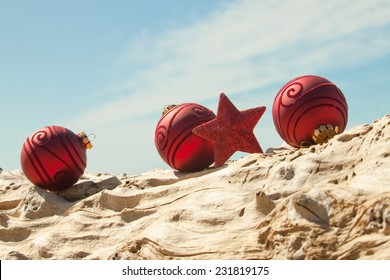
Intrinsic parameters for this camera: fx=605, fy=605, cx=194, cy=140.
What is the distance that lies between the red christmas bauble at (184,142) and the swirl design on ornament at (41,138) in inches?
77.3

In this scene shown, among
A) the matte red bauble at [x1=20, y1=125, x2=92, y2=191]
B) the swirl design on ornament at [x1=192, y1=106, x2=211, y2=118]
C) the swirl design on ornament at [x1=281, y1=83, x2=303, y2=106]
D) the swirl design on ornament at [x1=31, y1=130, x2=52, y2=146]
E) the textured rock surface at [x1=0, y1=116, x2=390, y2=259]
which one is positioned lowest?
the textured rock surface at [x1=0, y1=116, x2=390, y2=259]

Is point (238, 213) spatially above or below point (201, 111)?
below

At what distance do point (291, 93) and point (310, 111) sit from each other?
0.42 metres

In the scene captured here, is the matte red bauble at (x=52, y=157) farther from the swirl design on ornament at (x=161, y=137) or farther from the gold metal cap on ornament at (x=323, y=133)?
the gold metal cap on ornament at (x=323, y=133)

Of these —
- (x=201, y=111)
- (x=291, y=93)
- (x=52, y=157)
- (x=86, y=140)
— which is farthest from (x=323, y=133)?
(x=52, y=157)

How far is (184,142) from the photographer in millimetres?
9430

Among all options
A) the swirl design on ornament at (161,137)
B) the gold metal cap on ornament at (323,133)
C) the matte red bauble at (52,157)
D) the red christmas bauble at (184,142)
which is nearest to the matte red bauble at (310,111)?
the gold metal cap on ornament at (323,133)

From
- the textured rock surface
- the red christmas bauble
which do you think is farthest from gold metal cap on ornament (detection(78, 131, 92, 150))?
the red christmas bauble

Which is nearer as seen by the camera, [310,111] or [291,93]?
[310,111]

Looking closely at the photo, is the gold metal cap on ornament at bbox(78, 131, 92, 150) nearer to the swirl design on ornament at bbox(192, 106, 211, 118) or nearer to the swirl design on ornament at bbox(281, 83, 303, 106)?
the swirl design on ornament at bbox(192, 106, 211, 118)

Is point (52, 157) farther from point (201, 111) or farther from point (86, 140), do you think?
point (201, 111)

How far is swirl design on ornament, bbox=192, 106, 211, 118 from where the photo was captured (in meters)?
9.65

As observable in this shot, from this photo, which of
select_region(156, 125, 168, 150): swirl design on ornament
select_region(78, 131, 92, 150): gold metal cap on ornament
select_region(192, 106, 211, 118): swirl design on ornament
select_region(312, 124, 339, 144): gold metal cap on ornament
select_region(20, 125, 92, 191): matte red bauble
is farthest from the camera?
select_region(78, 131, 92, 150): gold metal cap on ornament

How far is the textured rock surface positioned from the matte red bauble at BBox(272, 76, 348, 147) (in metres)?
0.73
